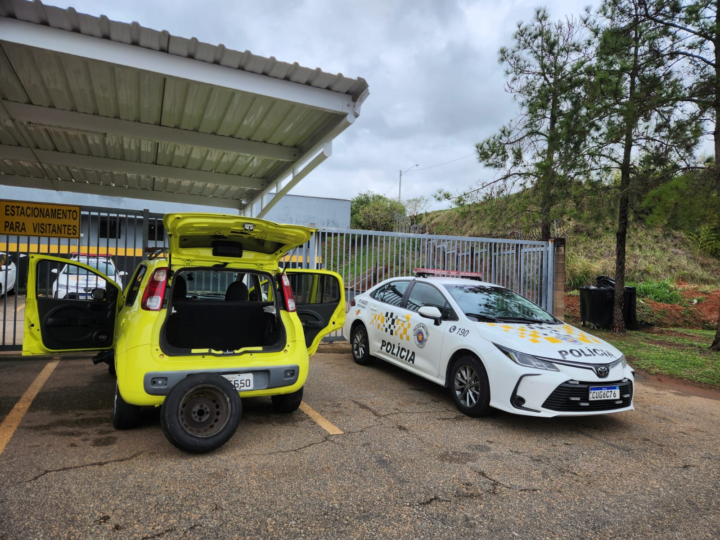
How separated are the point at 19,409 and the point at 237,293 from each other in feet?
7.63

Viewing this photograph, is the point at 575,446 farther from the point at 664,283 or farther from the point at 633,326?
the point at 664,283

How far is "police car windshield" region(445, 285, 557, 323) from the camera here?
549cm

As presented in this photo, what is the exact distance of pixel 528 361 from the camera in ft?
14.7

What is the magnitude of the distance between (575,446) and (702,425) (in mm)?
1931

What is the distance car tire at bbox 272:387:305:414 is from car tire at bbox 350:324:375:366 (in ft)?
8.21

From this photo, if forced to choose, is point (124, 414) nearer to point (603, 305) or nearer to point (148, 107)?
point (148, 107)

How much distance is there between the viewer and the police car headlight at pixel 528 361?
4430 mm

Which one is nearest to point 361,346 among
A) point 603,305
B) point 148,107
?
point 148,107

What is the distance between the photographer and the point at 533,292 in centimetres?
1087

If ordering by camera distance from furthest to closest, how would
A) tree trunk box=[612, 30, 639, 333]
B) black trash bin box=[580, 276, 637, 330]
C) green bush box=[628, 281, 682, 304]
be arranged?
1. green bush box=[628, 281, 682, 304]
2. black trash bin box=[580, 276, 637, 330]
3. tree trunk box=[612, 30, 639, 333]

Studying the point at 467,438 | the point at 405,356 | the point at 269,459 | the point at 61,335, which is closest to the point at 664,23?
the point at 405,356

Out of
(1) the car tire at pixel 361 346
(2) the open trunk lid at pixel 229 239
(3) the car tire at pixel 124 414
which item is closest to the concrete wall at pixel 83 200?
(1) the car tire at pixel 361 346

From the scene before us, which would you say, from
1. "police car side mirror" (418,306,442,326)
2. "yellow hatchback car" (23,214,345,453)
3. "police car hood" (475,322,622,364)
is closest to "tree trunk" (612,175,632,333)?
"police car hood" (475,322,622,364)

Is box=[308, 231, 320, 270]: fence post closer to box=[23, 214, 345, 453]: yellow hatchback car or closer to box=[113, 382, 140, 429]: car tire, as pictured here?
box=[23, 214, 345, 453]: yellow hatchback car
